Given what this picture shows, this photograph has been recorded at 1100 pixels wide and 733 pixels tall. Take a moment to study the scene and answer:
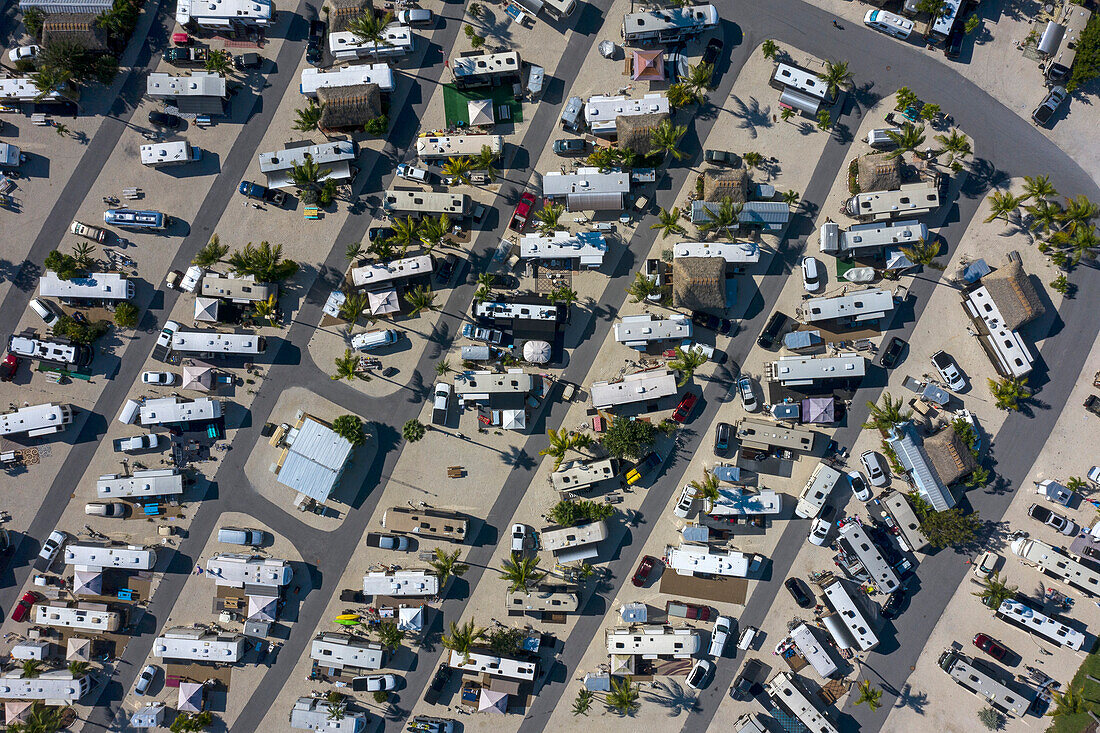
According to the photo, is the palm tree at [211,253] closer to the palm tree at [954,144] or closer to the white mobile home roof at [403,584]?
the white mobile home roof at [403,584]

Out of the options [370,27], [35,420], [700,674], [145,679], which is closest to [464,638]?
[700,674]

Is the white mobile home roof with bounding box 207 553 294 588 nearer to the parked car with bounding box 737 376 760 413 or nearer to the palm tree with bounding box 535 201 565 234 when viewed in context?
the palm tree with bounding box 535 201 565 234

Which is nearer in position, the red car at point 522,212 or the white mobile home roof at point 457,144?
the white mobile home roof at point 457,144

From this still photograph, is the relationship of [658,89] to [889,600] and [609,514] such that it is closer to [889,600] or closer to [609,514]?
[609,514]

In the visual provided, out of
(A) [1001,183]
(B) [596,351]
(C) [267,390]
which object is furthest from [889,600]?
(C) [267,390]

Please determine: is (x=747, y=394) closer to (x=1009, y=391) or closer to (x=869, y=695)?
(x=1009, y=391)

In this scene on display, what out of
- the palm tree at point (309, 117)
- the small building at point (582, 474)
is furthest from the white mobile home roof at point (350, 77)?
the small building at point (582, 474)
